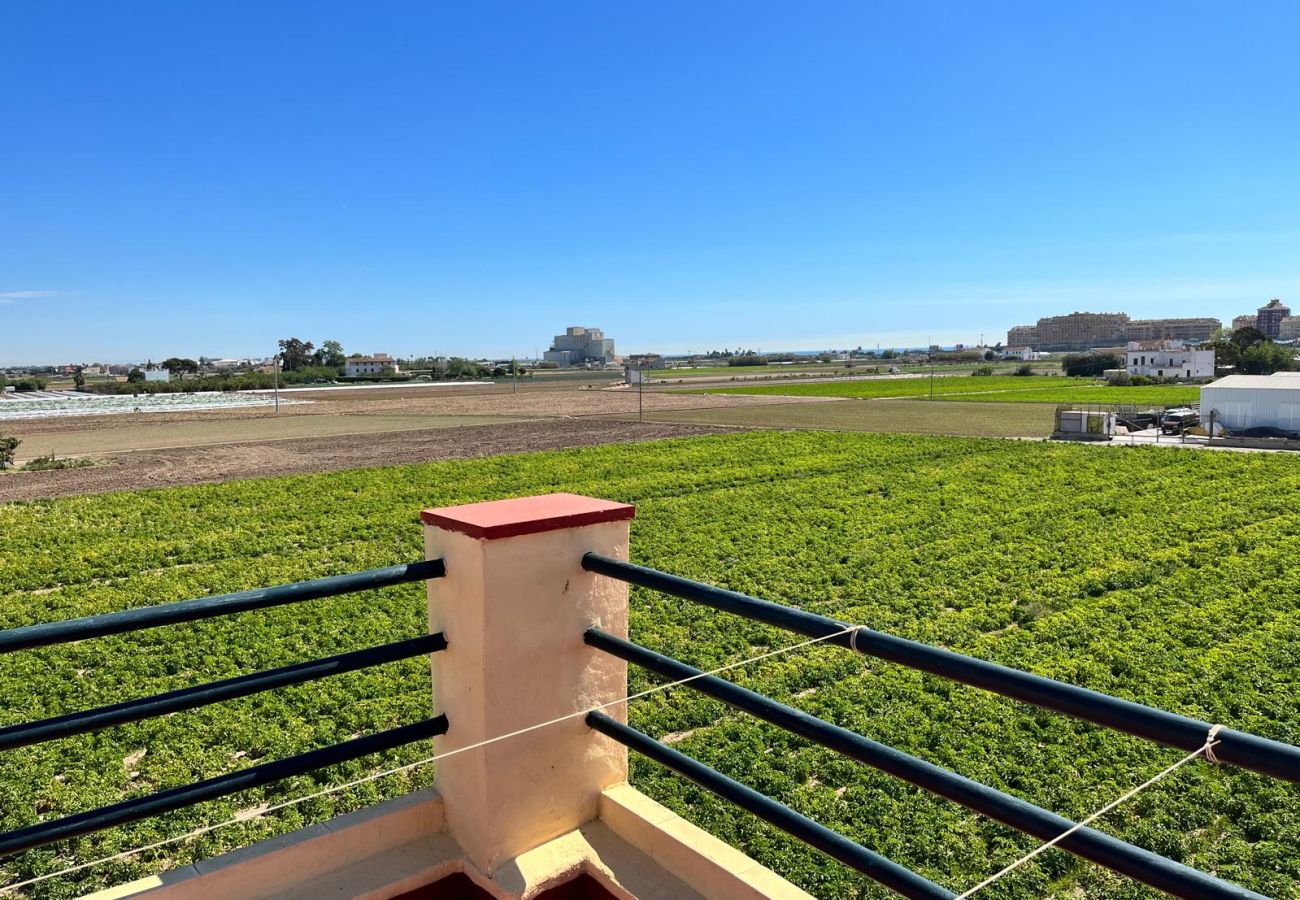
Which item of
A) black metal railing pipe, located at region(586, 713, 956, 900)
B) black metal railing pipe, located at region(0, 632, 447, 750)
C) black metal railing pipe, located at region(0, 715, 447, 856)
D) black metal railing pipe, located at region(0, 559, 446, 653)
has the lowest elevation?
black metal railing pipe, located at region(586, 713, 956, 900)

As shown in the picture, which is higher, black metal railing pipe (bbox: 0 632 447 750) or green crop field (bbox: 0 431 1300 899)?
black metal railing pipe (bbox: 0 632 447 750)

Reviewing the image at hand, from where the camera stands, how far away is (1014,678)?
1537mm

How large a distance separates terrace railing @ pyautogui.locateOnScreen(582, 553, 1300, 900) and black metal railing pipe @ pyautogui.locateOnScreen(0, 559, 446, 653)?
0.66m

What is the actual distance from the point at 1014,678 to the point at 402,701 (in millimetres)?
5853

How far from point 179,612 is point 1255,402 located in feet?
114

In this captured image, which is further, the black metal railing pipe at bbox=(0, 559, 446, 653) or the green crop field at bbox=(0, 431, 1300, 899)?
the green crop field at bbox=(0, 431, 1300, 899)

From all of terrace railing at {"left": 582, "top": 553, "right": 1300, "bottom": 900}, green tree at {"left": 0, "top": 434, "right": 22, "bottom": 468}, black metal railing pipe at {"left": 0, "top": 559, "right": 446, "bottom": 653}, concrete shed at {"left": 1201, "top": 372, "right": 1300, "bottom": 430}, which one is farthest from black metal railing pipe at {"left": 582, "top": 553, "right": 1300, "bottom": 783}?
concrete shed at {"left": 1201, "top": 372, "right": 1300, "bottom": 430}

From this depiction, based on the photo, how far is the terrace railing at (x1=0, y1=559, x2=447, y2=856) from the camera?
73.3 inches

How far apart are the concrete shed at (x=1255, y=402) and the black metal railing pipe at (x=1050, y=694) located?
33322 millimetres

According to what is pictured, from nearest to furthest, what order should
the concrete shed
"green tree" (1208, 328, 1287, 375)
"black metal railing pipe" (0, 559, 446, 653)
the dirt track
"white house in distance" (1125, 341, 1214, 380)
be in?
"black metal railing pipe" (0, 559, 446, 653) < the dirt track < the concrete shed < "white house in distance" (1125, 341, 1214, 380) < "green tree" (1208, 328, 1287, 375)

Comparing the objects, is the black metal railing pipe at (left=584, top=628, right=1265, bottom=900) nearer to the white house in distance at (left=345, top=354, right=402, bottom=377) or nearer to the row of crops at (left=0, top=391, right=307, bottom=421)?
the row of crops at (left=0, top=391, right=307, bottom=421)

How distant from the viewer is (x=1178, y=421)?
1214 inches

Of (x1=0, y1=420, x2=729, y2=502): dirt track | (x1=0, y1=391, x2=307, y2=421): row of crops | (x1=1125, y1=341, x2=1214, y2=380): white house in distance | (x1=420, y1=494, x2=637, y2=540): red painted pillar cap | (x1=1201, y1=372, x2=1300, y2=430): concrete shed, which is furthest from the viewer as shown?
(x1=1125, y1=341, x2=1214, y2=380): white house in distance

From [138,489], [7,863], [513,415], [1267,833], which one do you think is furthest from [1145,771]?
[513,415]
